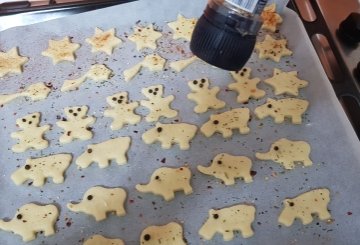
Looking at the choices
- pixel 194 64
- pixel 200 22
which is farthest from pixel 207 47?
pixel 194 64

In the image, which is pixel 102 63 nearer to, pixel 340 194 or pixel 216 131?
pixel 216 131

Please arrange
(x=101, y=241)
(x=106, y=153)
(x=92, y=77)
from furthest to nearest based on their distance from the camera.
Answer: (x=92, y=77), (x=106, y=153), (x=101, y=241)

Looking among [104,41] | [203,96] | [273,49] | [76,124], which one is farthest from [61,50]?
[273,49]

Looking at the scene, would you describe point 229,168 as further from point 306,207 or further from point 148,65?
point 148,65

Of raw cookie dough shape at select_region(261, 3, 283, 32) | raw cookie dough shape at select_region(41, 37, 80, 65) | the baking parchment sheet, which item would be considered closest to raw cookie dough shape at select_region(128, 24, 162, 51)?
the baking parchment sheet

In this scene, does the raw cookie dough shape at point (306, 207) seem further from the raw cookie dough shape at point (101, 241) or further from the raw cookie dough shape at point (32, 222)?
the raw cookie dough shape at point (32, 222)

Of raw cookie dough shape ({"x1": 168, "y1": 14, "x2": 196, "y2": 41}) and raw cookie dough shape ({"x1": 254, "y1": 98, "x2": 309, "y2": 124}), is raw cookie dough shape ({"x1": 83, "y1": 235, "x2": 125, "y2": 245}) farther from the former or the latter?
raw cookie dough shape ({"x1": 168, "y1": 14, "x2": 196, "y2": 41})
